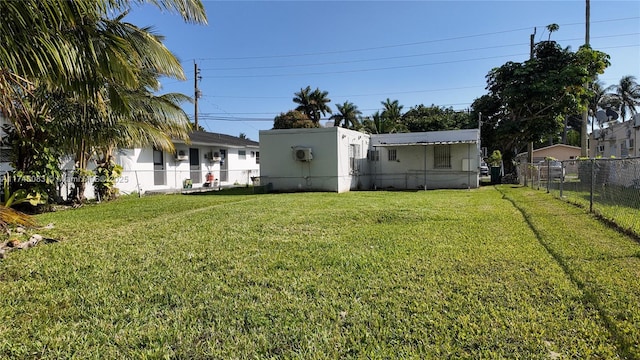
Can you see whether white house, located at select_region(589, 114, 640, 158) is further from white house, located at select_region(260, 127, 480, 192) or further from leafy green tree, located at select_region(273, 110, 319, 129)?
leafy green tree, located at select_region(273, 110, 319, 129)

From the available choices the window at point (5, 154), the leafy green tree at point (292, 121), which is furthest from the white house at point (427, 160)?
the leafy green tree at point (292, 121)

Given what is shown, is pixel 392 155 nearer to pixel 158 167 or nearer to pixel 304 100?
pixel 158 167

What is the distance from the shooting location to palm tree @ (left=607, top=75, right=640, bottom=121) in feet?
143

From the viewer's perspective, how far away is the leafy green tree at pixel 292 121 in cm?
3862

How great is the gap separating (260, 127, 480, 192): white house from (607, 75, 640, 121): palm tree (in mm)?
38749

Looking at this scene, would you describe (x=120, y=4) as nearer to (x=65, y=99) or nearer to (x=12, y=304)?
(x=12, y=304)

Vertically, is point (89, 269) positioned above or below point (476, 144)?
below

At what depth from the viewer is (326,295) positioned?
11.7 feet

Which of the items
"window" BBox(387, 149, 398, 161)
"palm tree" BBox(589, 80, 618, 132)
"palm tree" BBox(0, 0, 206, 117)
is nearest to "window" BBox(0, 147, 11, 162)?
"palm tree" BBox(0, 0, 206, 117)

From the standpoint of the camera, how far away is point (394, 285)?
3787 millimetres

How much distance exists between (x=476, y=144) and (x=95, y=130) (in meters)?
15.8

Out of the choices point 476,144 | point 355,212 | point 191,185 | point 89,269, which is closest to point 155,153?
point 191,185

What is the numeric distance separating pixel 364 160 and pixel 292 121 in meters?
20.6

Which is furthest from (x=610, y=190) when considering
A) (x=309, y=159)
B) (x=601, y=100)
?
(x=601, y=100)
